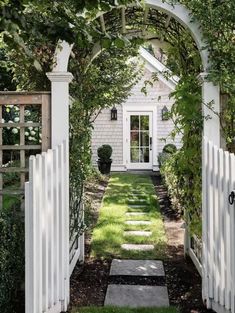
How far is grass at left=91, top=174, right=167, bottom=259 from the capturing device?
544 cm

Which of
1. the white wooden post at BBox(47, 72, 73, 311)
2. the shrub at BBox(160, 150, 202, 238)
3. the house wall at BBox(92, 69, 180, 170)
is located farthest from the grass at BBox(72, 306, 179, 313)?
the house wall at BBox(92, 69, 180, 170)

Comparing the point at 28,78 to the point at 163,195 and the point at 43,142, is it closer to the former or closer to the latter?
the point at 43,142

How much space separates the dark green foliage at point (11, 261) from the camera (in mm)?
3096

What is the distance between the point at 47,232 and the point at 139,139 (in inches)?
456

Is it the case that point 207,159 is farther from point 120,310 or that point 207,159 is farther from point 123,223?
point 123,223

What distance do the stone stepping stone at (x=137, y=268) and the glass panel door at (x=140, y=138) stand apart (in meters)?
9.54

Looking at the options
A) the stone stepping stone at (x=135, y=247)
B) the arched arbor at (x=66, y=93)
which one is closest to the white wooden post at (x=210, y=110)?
the arched arbor at (x=66, y=93)

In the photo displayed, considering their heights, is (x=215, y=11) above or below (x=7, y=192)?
above

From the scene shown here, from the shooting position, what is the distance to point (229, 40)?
12.2ft

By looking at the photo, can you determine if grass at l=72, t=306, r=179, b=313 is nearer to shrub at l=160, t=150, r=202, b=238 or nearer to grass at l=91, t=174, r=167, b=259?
shrub at l=160, t=150, r=202, b=238

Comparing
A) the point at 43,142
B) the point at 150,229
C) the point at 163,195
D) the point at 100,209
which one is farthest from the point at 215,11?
the point at 163,195

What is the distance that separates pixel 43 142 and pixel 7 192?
543 millimetres

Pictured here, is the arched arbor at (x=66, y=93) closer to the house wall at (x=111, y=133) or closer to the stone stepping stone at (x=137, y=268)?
the stone stepping stone at (x=137, y=268)

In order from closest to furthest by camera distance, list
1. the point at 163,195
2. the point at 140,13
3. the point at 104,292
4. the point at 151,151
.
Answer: the point at 104,292, the point at 140,13, the point at 163,195, the point at 151,151
